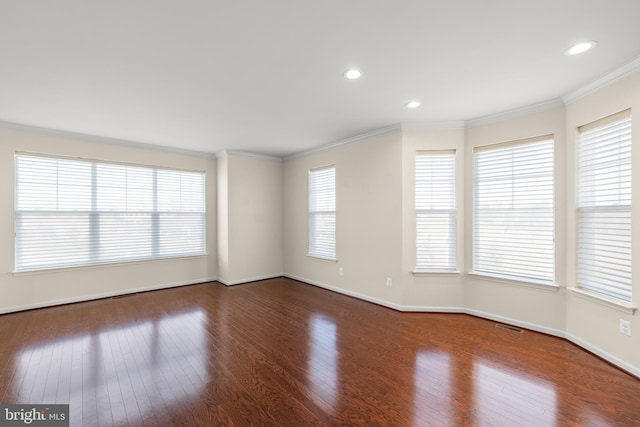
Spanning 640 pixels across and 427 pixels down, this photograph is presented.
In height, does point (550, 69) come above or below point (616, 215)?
above

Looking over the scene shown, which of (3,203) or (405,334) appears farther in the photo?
(3,203)

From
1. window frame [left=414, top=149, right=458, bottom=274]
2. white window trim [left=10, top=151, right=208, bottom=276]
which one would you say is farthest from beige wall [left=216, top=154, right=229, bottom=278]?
window frame [left=414, top=149, right=458, bottom=274]

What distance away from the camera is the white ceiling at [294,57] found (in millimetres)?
1800

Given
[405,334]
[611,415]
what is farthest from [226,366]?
[611,415]

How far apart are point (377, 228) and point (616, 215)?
2.55 meters

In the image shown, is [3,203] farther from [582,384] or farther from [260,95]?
[582,384]

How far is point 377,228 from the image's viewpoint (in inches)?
173

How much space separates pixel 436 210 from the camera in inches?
158

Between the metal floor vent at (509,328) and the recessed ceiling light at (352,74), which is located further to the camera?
the metal floor vent at (509,328)

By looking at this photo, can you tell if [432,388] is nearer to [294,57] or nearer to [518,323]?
[518,323]

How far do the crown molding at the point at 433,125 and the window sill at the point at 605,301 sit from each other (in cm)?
234

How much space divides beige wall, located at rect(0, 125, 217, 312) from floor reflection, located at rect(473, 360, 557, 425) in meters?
5.03

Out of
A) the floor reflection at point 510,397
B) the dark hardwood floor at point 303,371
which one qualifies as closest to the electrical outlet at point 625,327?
the dark hardwood floor at point 303,371

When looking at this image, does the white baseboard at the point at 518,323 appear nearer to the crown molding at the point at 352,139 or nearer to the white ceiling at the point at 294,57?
the white ceiling at the point at 294,57
